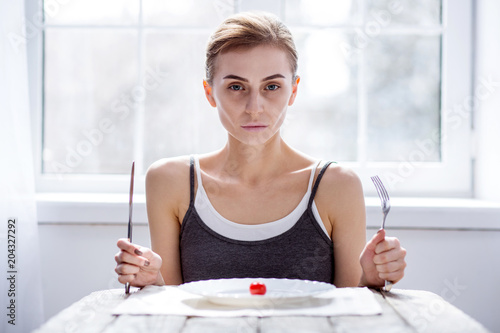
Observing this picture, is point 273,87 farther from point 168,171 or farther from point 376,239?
point 376,239

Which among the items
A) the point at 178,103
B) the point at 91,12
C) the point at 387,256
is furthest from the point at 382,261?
the point at 91,12

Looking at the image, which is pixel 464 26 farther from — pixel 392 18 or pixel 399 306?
pixel 399 306

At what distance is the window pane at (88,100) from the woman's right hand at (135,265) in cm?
104

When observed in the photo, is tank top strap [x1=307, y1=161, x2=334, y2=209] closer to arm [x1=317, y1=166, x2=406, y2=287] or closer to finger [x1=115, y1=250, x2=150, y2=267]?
arm [x1=317, y1=166, x2=406, y2=287]

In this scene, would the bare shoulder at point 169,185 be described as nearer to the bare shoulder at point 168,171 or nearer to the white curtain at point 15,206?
the bare shoulder at point 168,171

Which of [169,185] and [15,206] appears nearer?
[169,185]

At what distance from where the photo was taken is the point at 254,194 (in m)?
1.43

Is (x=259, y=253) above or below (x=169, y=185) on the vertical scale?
below

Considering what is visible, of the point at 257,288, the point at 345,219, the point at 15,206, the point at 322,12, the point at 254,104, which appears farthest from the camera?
the point at 322,12

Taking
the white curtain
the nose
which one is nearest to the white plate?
the nose

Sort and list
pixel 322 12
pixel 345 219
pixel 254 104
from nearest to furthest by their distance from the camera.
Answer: pixel 254 104 < pixel 345 219 < pixel 322 12

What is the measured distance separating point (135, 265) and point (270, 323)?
372 mm

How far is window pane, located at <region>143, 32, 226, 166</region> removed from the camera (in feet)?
6.59

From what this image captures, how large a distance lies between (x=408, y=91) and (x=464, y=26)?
295 millimetres
